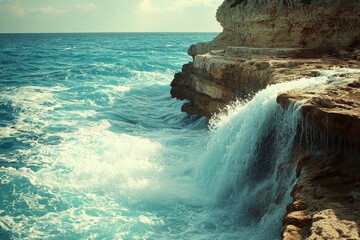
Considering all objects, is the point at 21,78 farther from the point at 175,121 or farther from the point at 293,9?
the point at 293,9

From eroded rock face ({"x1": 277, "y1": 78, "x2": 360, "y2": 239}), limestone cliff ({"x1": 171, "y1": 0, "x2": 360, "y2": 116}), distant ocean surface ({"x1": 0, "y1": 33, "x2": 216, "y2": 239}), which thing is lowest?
distant ocean surface ({"x1": 0, "y1": 33, "x2": 216, "y2": 239})

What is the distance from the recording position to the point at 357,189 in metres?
5.18

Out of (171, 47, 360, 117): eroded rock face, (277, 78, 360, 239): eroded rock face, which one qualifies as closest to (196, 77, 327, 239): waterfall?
(277, 78, 360, 239): eroded rock face

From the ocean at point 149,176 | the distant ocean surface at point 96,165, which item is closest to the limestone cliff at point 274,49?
the ocean at point 149,176

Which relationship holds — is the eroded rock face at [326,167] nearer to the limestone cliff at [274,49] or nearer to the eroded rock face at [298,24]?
the limestone cliff at [274,49]

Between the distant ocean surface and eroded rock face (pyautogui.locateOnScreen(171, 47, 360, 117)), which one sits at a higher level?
eroded rock face (pyautogui.locateOnScreen(171, 47, 360, 117))

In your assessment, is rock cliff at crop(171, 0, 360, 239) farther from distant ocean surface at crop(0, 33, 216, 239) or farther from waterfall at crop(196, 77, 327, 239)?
distant ocean surface at crop(0, 33, 216, 239)

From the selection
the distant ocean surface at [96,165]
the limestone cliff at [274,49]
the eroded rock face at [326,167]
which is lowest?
the distant ocean surface at [96,165]

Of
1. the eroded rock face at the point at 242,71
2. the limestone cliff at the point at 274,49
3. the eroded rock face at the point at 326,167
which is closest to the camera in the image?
the eroded rock face at the point at 326,167

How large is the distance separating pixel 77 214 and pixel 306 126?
542cm

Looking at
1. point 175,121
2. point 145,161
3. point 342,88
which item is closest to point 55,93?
point 175,121

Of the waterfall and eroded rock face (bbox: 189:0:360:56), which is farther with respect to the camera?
eroded rock face (bbox: 189:0:360:56)

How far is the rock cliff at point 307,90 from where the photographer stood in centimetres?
495

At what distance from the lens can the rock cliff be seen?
4.95 m
